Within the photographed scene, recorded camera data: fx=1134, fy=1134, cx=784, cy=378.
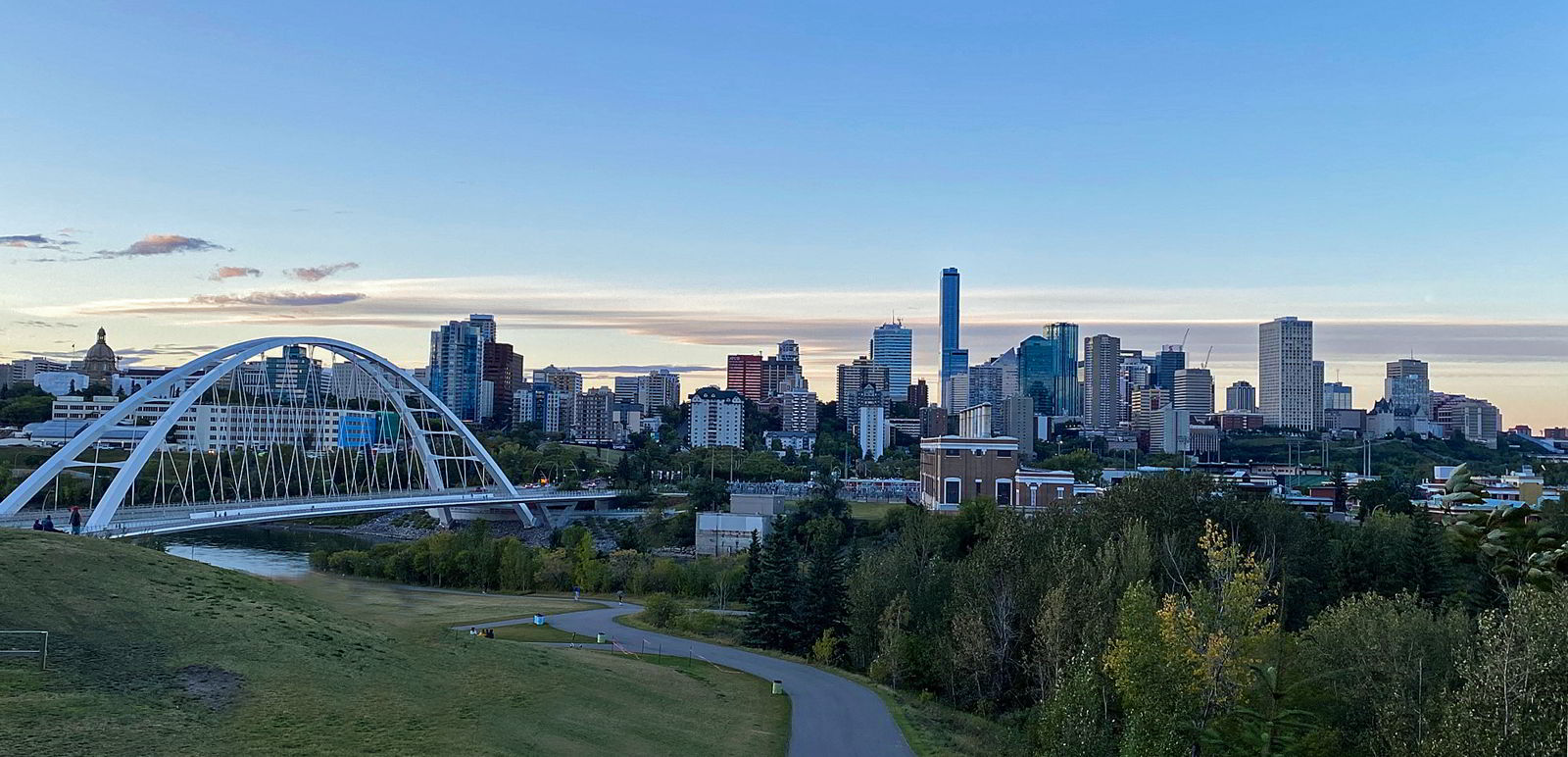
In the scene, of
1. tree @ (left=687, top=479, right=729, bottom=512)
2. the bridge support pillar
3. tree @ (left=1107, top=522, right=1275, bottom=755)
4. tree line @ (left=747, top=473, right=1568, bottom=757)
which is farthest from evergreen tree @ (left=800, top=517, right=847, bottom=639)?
the bridge support pillar

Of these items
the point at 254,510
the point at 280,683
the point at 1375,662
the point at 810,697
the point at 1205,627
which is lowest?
the point at 810,697

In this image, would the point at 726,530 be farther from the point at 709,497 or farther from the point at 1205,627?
the point at 1205,627

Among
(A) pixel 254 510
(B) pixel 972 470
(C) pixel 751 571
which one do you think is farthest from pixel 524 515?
(C) pixel 751 571

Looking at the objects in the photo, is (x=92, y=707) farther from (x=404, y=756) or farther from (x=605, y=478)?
(x=605, y=478)

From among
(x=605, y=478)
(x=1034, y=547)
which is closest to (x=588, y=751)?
(x=1034, y=547)

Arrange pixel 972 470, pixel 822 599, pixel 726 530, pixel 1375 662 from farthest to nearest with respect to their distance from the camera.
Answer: pixel 972 470 < pixel 726 530 < pixel 822 599 < pixel 1375 662

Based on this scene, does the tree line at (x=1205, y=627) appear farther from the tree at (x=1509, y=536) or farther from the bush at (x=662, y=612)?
the bush at (x=662, y=612)

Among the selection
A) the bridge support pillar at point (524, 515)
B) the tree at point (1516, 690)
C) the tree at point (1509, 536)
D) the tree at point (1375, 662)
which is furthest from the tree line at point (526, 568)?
the tree at point (1509, 536)
